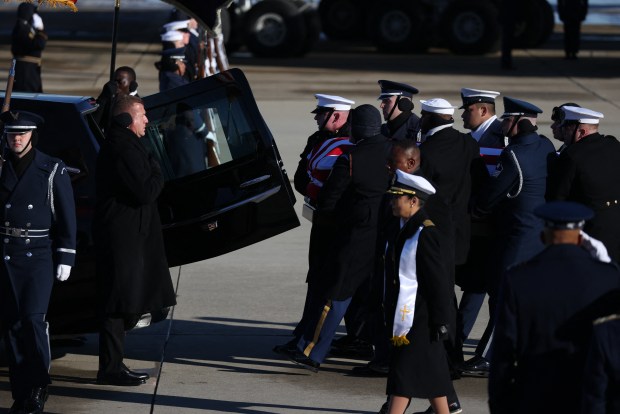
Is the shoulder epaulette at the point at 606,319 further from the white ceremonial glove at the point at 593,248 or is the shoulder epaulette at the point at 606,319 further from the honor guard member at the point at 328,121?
the honor guard member at the point at 328,121

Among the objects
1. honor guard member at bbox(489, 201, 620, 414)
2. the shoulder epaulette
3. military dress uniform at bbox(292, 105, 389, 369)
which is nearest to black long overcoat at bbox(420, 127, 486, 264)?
military dress uniform at bbox(292, 105, 389, 369)

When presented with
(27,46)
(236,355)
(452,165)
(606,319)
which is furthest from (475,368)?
(27,46)

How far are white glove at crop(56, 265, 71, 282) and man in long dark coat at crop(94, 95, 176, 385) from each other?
1.77ft

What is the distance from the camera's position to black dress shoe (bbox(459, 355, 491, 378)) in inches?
333

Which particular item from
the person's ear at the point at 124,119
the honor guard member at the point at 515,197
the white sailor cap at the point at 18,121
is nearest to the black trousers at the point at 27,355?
the white sailor cap at the point at 18,121

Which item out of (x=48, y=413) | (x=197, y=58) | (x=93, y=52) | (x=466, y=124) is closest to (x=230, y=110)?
(x=466, y=124)

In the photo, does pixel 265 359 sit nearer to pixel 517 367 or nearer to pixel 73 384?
pixel 73 384

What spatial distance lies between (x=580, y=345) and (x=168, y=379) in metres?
3.66

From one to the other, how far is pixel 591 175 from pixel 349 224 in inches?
59.3

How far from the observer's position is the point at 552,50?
2908cm

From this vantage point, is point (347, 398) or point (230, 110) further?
point (230, 110)

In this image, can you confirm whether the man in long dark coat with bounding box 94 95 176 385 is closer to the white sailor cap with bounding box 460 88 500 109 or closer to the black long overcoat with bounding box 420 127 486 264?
the black long overcoat with bounding box 420 127 486 264

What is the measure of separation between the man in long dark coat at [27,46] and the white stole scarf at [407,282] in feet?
38.5

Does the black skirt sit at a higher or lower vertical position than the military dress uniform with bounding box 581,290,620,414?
lower
